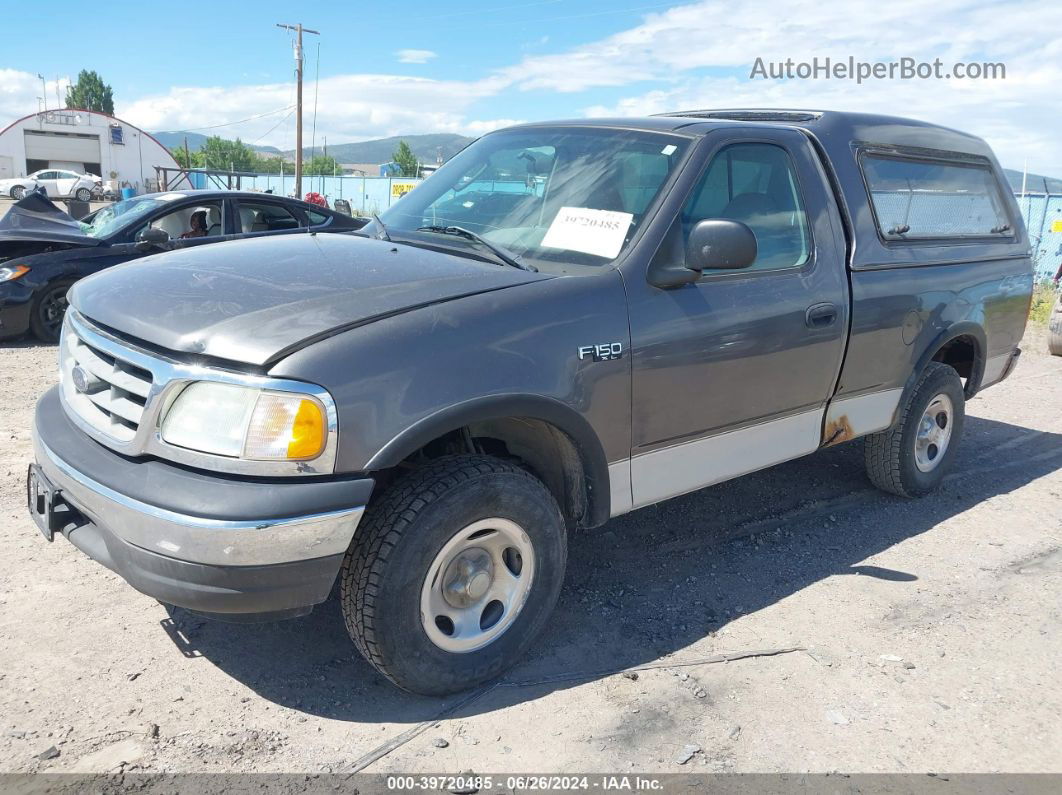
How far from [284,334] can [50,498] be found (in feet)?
3.54

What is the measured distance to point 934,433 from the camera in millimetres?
5316

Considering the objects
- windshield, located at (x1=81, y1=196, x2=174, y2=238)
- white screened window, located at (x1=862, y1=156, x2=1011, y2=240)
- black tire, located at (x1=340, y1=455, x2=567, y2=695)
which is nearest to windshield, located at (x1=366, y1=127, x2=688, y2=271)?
black tire, located at (x1=340, y1=455, x2=567, y2=695)

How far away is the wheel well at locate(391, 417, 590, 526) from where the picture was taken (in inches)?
126

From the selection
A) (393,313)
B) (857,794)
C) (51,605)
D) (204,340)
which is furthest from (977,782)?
(51,605)

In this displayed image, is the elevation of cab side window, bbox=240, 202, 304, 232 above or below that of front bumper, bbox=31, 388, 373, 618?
above

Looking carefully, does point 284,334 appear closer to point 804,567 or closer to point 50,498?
point 50,498

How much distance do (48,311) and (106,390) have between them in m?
6.43

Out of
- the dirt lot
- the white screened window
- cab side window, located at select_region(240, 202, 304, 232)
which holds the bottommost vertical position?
the dirt lot

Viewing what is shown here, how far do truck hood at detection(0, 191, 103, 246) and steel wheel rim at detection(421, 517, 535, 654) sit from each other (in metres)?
7.02

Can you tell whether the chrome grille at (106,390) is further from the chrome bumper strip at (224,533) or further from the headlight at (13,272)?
the headlight at (13,272)

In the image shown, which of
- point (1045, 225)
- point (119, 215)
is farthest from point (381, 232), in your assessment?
point (1045, 225)

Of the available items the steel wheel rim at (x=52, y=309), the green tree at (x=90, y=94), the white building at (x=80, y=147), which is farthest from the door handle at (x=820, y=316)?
the green tree at (x=90, y=94)

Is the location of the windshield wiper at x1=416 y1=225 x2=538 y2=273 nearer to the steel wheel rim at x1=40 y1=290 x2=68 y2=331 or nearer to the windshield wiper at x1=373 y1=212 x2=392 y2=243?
the windshield wiper at x1=373 y1=212 x2=392 y2=243

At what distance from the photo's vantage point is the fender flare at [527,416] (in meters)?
2.70
